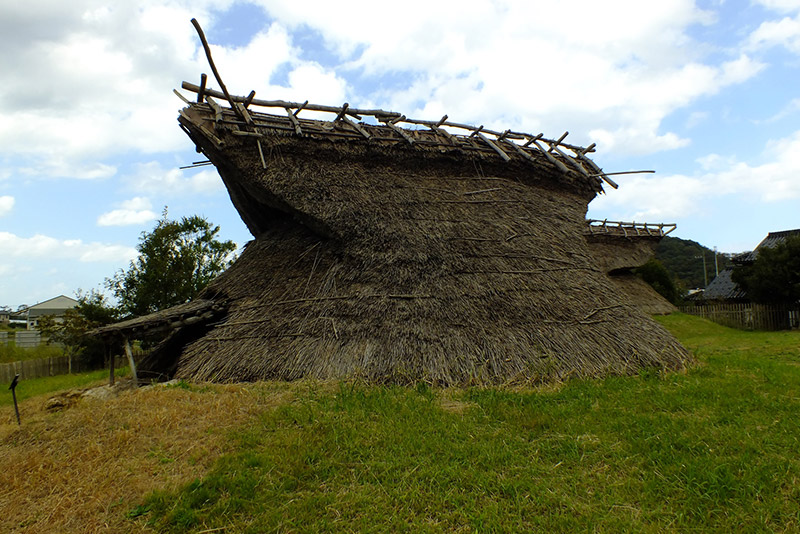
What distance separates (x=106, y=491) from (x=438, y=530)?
2.43 meters

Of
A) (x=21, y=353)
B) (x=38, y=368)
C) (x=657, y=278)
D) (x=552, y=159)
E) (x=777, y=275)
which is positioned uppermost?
(x=552, y=159)

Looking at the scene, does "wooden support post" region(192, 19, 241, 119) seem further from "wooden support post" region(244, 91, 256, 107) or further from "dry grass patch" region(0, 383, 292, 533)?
"dry grass patch" region(0, 383, 292, 533)

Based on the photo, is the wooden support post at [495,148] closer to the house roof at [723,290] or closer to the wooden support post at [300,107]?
the wooden support post at [300,107]

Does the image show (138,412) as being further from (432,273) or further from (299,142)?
(299,142)

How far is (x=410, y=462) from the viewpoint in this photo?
367cm

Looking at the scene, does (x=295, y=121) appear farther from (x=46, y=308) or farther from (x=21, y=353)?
(x=46, y=308)

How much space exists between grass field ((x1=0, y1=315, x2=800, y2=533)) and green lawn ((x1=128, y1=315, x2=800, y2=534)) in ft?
0.04

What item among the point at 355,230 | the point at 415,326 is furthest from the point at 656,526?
the point at 355,230

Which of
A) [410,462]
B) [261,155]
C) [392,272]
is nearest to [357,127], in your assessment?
[261,155]

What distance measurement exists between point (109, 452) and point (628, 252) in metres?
16.2

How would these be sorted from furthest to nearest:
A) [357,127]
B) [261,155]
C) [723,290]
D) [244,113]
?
[723,290]
[357,127]
[244,113]
[261,155]

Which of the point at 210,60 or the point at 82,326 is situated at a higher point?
the point at 210,60

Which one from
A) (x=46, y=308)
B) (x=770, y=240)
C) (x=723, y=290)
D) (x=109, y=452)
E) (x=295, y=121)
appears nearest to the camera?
(x=109, y=452)

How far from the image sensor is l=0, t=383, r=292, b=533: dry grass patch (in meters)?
3.10
